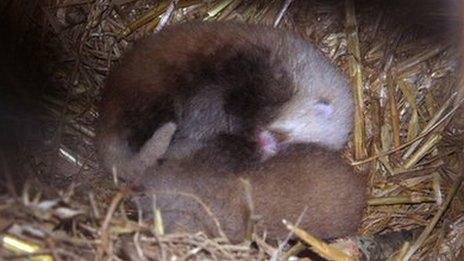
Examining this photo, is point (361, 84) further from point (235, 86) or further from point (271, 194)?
point (271, 194)

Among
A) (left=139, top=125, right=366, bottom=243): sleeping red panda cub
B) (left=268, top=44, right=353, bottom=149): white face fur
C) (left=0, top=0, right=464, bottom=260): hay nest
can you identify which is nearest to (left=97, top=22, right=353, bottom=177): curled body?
(left=268, top=44, right=353, bottom=149): white face fur

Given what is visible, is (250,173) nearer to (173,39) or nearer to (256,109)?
(256,109)

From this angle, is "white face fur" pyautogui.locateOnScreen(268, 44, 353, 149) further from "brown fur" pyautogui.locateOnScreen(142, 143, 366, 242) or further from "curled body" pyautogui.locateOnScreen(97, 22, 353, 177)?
"brown fur" pyautogui.locateOnScreen(142, 143, 366, 242)

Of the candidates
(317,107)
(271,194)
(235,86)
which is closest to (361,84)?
(317,107)

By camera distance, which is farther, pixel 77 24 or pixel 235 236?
pixel 77 24

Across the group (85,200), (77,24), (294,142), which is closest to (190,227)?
(85,200)
